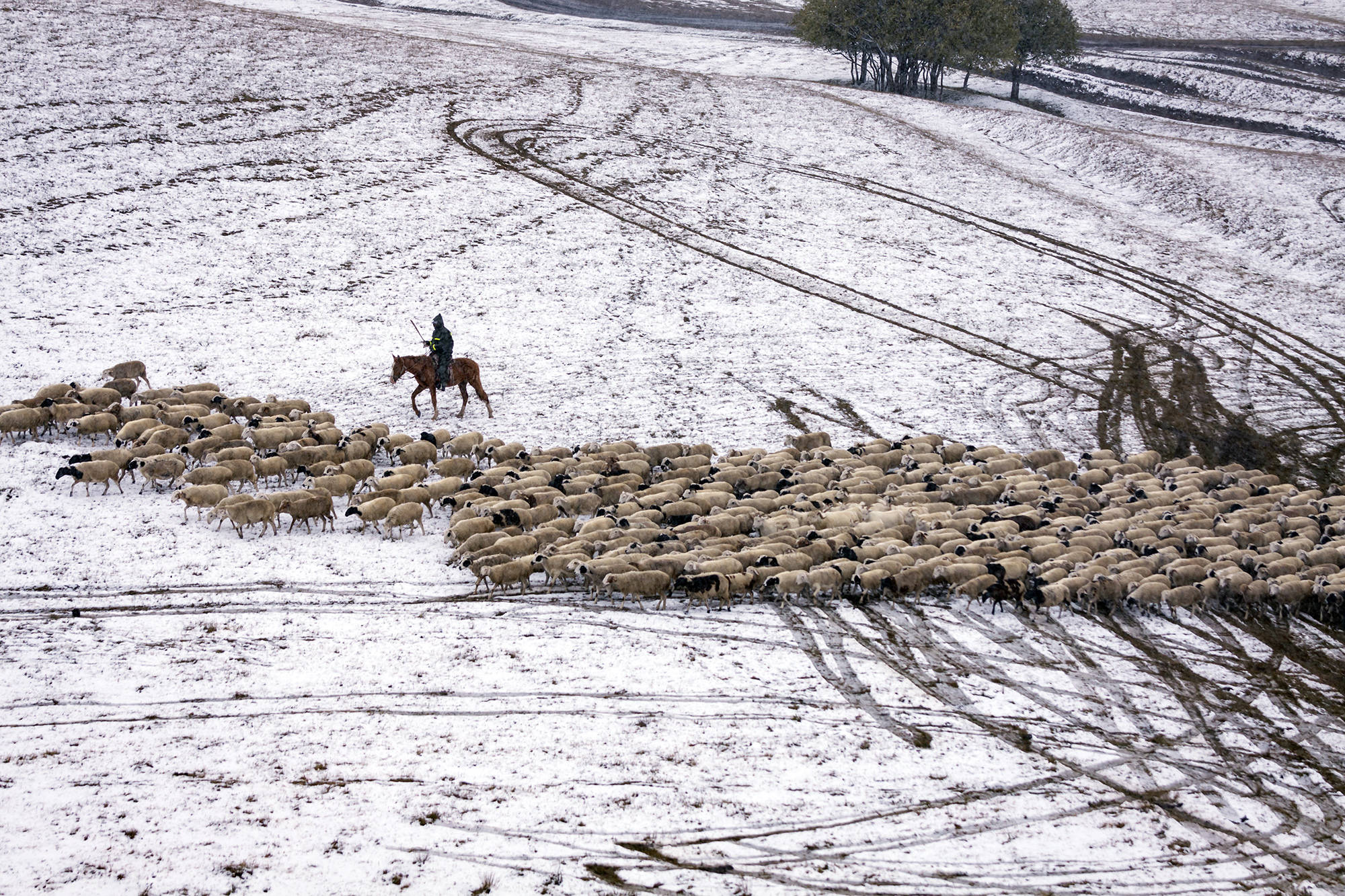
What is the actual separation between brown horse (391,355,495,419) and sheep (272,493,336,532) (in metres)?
5.98

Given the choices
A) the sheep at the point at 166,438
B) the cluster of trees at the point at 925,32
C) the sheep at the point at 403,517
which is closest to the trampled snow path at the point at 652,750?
the sheep at the point at 403,517

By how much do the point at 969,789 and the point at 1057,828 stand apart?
100 centimetres

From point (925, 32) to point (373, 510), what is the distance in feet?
191

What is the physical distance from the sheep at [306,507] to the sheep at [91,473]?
11.3 ft

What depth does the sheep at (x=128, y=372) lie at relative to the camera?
22.8 metres

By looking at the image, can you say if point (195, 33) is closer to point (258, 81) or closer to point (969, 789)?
point (258, 81)

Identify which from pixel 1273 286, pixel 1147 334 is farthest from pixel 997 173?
pixel 1147 334

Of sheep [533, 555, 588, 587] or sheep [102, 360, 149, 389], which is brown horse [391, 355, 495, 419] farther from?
sheep [533, 555, 588, 587]

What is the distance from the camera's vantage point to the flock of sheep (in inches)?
A: 622

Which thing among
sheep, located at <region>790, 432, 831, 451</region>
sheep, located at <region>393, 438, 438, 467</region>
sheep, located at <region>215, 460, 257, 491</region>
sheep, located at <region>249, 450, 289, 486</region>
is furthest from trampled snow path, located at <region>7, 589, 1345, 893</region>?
sheep, located at <region>790, 432, 831, 451</region>

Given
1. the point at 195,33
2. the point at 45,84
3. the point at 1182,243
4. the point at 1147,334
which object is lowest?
the point at 1147,334

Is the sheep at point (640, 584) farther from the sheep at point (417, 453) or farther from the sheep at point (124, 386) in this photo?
the sheep at point (124, 386)

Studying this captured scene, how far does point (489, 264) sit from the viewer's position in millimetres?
32438

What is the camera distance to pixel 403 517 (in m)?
17.0
